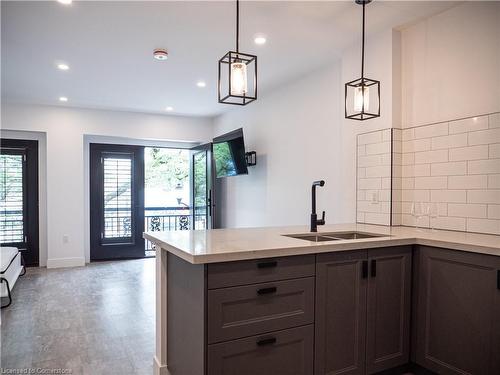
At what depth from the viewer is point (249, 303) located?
175 cm

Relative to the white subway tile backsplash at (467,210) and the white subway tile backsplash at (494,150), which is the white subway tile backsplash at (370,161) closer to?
the white subway tile backsplash at (467,210)

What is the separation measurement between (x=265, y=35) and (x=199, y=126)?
12.5ft

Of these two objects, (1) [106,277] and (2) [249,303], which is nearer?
(2) [249,303]

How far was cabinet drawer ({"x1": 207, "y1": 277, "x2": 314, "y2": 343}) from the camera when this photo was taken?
1675 mm

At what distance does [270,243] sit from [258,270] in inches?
9.2

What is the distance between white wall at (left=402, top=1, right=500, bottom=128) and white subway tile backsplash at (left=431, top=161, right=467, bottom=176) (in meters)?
0.34

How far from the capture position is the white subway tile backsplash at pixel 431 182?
108 inches

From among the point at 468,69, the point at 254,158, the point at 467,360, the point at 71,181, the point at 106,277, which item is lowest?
the point at 106,277

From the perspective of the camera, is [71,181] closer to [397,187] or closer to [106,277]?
[106,277]

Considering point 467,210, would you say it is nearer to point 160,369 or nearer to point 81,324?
point 160,369

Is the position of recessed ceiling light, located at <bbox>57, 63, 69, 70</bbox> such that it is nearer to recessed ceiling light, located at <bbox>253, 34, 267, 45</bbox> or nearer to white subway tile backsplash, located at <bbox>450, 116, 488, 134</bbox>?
recessed ceiling light, located at <bbox>253, 34, 267, 45</bbox>

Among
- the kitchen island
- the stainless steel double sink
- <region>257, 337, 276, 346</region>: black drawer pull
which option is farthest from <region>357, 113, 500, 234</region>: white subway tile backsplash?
<region>257, 337, 276, 346</region>: black drawer pull

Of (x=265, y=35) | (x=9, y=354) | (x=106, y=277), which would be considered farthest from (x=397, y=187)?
(x=106, y=277)

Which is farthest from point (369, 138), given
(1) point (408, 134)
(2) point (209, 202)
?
(2) point (209, 202)
